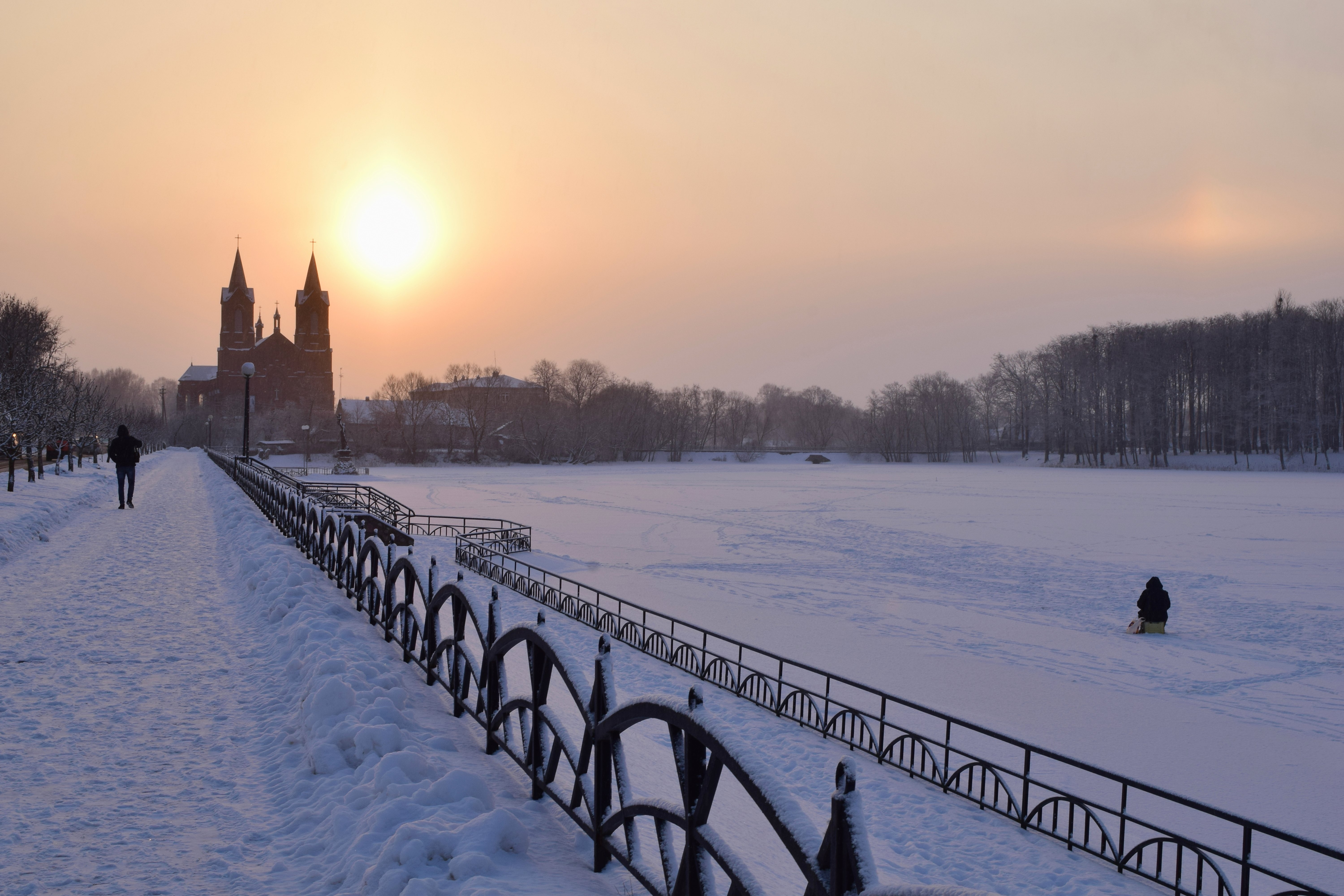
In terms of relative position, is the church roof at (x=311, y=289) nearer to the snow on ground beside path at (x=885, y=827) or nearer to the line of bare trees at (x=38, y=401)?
the line of bare trees at (x=38, y=401)

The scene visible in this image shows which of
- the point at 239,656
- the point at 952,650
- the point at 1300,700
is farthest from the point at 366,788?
the point at 1300,700

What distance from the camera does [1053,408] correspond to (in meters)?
106

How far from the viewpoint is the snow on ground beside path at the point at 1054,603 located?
10.5m

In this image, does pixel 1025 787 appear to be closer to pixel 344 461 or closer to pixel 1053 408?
pixel 344 461

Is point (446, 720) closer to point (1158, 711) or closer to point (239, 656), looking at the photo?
point (239, 656)

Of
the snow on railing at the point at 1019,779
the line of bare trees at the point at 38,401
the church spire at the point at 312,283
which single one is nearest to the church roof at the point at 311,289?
the church spire at the point at 312,283

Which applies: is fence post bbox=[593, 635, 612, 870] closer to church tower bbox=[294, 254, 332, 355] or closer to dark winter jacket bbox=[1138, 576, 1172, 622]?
dark winter jacket bbox=[1138, 576, 1172, 622]

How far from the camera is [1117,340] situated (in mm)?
99688

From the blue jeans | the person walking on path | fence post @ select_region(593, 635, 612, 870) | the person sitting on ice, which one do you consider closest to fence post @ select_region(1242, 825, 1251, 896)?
fence post @ select_region(593, 635, 612, 870)

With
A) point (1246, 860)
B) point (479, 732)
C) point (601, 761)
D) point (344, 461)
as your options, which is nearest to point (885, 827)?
point (1246, 860)

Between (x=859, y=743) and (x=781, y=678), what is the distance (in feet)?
4.74

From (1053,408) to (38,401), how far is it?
10490 cm

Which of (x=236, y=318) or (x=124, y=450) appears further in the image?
(x=236, y=318)

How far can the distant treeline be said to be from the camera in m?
84.8
